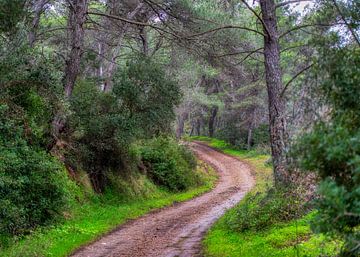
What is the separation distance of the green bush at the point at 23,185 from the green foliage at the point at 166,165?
30.3 ft

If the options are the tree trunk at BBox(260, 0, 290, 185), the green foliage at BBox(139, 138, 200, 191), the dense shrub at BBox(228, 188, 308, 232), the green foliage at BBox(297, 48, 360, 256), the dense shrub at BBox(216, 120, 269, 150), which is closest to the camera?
the green foliage at BBox(297, 48, 360, 256)

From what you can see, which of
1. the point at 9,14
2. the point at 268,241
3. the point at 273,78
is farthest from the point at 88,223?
the point at 273,78

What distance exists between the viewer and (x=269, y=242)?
10117mm

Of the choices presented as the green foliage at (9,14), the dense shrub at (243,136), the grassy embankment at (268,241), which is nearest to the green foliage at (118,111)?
the green foliage at (9,14)

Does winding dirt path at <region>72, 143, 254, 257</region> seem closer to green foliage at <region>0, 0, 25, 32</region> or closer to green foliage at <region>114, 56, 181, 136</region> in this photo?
green foliage at <region>114, 56, 181, 136</region>

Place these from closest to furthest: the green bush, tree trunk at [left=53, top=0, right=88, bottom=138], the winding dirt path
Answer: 1. the green bush
2. the winding dirt path
3. tree trunk at [left=53, top=0, right=88, bottom=138]

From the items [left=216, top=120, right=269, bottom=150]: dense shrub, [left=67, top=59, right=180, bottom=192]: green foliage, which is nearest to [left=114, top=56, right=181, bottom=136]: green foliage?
[left=67, top=59, right=180, bottom=192]: green foliage

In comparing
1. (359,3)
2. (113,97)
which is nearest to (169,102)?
(113,97)

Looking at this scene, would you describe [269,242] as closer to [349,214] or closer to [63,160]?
[349,214]

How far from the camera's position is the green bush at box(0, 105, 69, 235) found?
10.4m

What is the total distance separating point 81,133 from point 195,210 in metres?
5.40

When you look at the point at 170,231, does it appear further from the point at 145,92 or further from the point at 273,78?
the point at 145,92

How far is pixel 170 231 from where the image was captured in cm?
1381

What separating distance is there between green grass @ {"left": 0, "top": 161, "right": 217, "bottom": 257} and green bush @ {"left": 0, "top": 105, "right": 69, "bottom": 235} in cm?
47
